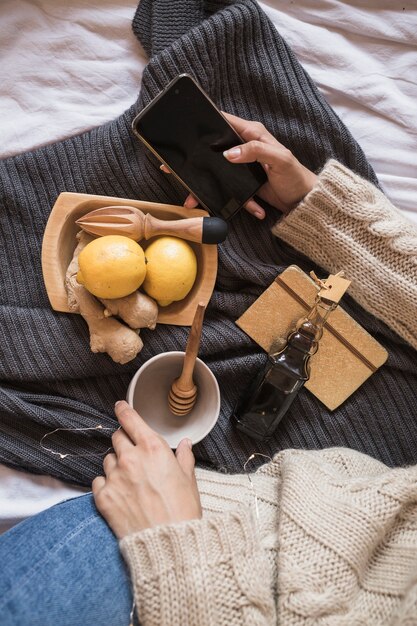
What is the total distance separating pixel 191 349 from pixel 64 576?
286mm

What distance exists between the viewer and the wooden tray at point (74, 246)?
69 cm

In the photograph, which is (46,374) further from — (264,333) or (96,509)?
(264,333)

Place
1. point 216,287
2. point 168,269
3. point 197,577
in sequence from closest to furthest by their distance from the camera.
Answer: point 197,577
point 168,269
point 216,287

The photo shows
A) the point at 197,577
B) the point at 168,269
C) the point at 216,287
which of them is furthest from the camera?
the point at 216,287

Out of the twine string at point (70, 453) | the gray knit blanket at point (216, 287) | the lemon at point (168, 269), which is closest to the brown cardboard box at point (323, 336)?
the gray knit blanket at point (216, 287)

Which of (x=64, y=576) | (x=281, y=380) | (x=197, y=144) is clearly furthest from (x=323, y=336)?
(x=64, y=576)

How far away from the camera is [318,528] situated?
2.02 feet

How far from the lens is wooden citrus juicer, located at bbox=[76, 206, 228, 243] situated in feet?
2.23

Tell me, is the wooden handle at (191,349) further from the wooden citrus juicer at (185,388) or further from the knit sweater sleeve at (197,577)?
the knit sweater sleeve at (197,577)

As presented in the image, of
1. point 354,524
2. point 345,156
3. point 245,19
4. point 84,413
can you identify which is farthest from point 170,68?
point 354,524

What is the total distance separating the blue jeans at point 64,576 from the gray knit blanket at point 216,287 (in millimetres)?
130

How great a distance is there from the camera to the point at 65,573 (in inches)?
22.5

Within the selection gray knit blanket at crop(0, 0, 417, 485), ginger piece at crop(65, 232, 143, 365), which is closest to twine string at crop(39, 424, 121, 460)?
gray knit blanket at crop(0, 0, 417, 485)

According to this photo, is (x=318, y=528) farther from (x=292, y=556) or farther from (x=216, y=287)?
(x=216, y=287)
